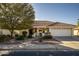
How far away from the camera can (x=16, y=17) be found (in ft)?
18.8

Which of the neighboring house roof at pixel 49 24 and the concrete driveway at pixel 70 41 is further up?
the neighboring house roof at pixel 49 24

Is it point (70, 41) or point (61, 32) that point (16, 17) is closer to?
point (61, 32)

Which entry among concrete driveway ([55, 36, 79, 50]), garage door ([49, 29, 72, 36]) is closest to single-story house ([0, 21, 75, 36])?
garage door ([49, 29, 72, 36])

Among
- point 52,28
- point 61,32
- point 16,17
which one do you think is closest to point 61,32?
point 61,32

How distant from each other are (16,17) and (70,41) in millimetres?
1690

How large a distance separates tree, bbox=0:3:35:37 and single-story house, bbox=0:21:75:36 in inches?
6.6

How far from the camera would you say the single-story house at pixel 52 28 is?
18.7 ft

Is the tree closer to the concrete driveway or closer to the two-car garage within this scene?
the two-car garage

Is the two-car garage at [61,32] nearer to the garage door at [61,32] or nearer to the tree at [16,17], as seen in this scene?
the garage door at [61,32]

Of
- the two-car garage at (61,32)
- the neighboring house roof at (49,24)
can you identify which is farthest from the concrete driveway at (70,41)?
the neighboring house roof at (49,24)

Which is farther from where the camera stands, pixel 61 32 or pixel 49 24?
pixel 61 32

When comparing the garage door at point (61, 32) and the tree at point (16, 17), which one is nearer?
the tree at point (16, 17)

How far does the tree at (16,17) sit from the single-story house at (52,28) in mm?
168

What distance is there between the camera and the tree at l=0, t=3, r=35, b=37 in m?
5.66
